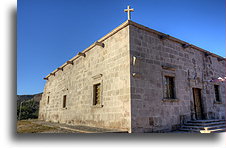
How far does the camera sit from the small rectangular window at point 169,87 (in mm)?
7113

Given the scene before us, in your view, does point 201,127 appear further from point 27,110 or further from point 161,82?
point 27,110

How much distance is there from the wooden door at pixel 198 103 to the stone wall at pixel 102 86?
4178 millimetres

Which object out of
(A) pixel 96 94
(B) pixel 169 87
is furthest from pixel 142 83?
(A) pixel 96 94

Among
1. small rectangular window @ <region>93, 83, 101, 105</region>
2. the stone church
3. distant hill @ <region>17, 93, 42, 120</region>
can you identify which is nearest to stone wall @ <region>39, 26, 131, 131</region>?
the stone church

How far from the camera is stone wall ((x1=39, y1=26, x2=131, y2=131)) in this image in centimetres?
612

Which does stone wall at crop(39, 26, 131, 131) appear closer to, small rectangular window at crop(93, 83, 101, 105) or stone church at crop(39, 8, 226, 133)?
stone church at crop(39, 8, 226, 133)

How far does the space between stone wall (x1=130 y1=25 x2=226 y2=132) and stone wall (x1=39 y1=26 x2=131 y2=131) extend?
36 cm

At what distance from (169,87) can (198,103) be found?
2.26 meters

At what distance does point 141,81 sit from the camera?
614 centimetres

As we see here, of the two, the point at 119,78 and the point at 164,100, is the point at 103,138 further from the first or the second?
the point at 164,100

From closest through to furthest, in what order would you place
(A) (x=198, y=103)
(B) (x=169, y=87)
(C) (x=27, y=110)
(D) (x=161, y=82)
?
1. (D) (x=161, y=82)
2. (B) (x=169, y=87)
3. (A) (x=198, y=103)
4. (C) (x=27, y=110)

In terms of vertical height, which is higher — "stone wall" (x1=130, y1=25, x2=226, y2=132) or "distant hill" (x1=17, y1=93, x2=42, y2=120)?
"stone wall" (x1=130, y1=25, x2=226, y2=132)

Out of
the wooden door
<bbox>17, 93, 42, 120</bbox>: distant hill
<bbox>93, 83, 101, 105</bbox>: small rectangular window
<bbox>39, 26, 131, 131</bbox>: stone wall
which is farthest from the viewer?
<bbox>17, 93, 42, 120</bbox>: distant hill

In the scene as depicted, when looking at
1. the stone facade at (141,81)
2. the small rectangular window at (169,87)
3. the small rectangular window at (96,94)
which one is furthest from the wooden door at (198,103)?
the small rectangular window at (96,94)
